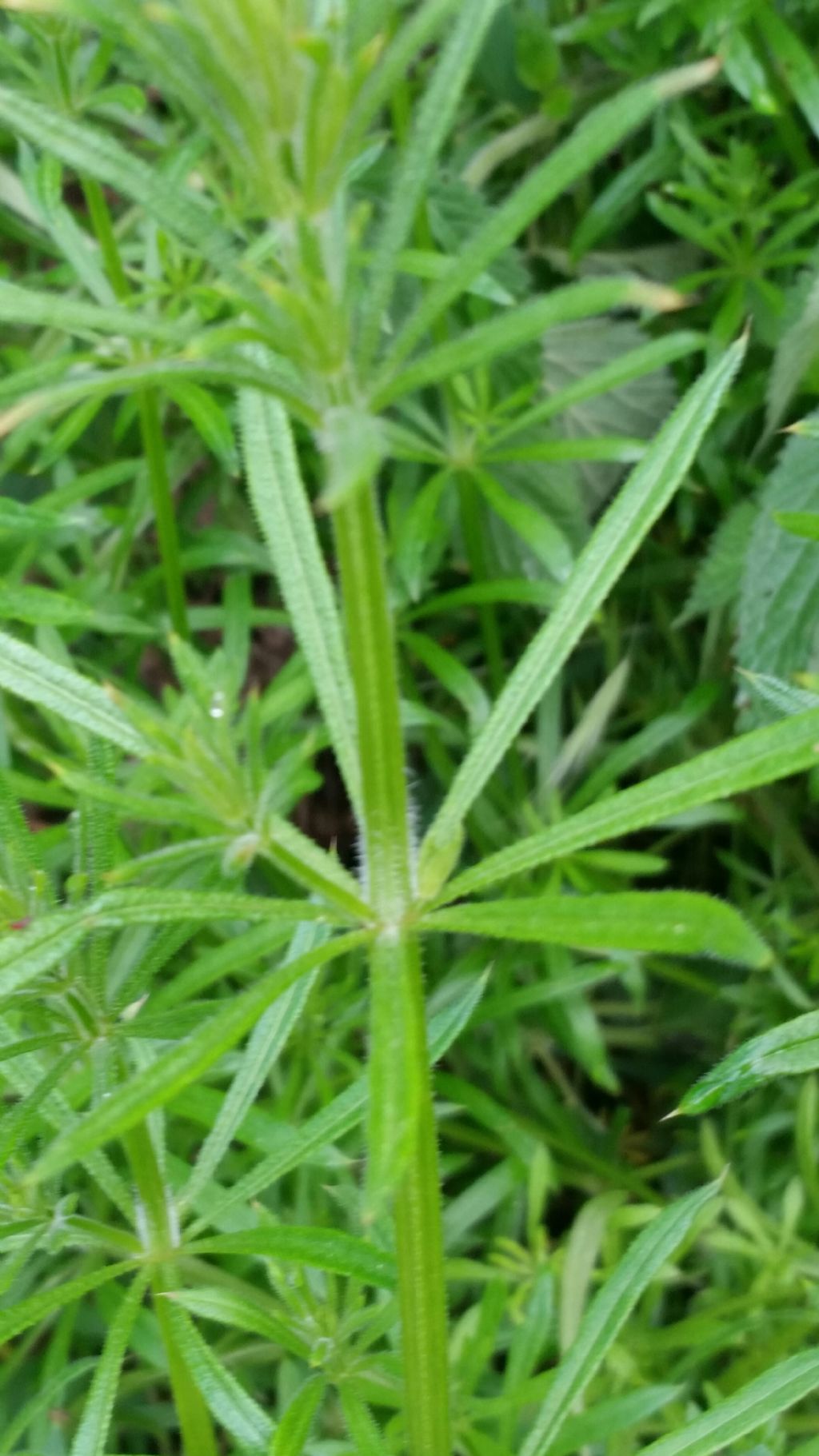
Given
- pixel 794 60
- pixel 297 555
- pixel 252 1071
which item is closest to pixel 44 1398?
pixel 252 1071

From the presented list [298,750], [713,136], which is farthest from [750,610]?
[298,750]

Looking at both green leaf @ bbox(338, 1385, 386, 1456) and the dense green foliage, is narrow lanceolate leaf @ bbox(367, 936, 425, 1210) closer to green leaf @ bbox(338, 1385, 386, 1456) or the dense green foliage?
the dense green foliage

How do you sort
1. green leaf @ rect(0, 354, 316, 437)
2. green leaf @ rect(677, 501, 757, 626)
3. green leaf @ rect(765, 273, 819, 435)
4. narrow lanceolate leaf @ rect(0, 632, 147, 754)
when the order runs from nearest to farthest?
green leaf @ rect(0, 354, 316, 437), narrow lanceolate leaf @ rect(0, 632, 147, 754), green leaf @ rect(765, 273, 819, 435), green leaf @ rect(677, 501, 757, 626)

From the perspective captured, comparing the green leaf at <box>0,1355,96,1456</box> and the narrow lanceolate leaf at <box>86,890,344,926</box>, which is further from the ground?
the narrow lanceolate leaf at <box>86,890,344,926</box>

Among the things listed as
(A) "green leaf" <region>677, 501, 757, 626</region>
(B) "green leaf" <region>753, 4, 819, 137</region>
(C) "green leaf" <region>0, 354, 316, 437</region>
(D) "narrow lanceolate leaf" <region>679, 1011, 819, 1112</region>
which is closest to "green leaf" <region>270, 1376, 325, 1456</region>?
(D) "narrow lanceolate leaf" <region>679, 1011, 819, 1112</region>

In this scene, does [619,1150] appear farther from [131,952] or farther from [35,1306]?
[35,1306]

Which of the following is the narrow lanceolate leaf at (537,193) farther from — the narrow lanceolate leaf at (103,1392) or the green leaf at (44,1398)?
the green leaf at (44,1398)

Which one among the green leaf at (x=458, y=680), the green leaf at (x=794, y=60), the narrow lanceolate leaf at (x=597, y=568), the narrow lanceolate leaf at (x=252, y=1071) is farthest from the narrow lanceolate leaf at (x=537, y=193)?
the green leaf at (x=794, y=60)
